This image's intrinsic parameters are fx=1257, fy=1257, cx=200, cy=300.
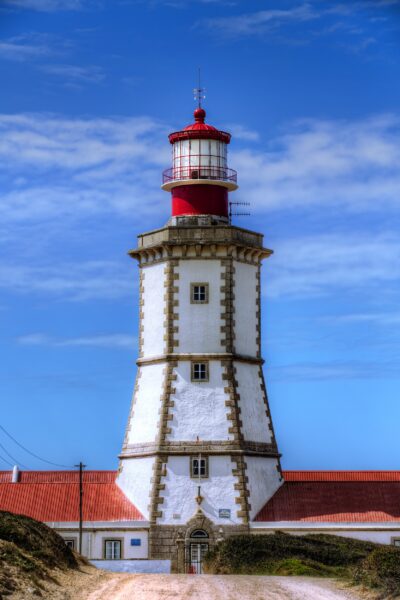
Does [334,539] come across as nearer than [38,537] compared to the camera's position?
No

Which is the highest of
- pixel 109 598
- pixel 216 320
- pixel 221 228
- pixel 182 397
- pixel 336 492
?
pixel 221 228

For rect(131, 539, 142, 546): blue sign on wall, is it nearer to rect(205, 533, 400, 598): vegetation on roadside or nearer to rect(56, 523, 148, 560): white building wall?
rect(56, 523, 148, 560): white building wall

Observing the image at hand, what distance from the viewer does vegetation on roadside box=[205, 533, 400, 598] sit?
3312 centimetres

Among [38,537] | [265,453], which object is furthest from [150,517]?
[38,537]

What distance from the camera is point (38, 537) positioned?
29.2 metres

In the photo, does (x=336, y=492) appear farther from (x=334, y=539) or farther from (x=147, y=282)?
(x=147, y=282)

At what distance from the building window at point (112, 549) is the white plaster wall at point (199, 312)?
21.2 feet

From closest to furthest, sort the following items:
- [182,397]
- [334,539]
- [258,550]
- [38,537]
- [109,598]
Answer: [109,598] < [38,537] < [258,550] < [334,539] < [182,397]

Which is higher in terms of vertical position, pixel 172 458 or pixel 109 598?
pixel 172 458

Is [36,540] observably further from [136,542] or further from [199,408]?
[199,408]

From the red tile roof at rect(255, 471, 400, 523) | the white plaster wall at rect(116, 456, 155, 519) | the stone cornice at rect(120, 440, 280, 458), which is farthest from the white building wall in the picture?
the red tile roof at rect(255, 471, 400, 523)

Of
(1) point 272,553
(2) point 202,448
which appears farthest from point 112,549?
(1) point 272,553

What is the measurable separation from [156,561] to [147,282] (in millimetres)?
10152

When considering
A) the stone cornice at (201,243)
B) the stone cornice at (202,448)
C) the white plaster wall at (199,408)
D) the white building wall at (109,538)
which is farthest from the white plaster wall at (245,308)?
the white building wall at (109,538)
